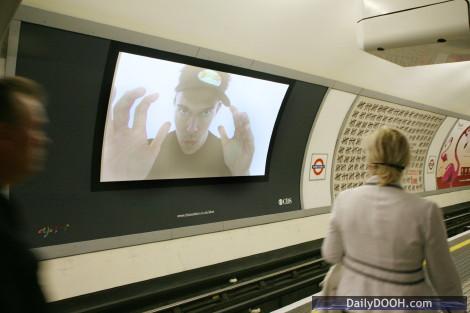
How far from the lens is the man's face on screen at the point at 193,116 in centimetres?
416

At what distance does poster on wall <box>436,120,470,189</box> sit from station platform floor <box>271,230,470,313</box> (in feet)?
13.0

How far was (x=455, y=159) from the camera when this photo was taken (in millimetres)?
10695

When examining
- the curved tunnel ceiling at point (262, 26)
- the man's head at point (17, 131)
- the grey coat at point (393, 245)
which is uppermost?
the curved tunnel ceiling at point (262, 26)

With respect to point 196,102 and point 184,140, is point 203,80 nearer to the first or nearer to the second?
point 196,102

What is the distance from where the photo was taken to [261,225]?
17.3 ft

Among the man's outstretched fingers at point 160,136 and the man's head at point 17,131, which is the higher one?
the man's outstretched fingers at point 160,136

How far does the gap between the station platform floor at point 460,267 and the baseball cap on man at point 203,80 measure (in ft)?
8.22

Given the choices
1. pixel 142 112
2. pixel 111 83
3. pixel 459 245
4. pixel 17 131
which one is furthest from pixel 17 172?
Result: pixel 459 245

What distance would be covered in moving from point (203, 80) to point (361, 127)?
369 centimetres

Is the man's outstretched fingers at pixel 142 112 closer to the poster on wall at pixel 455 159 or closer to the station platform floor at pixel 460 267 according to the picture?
the station platform floor at pixel 460 267

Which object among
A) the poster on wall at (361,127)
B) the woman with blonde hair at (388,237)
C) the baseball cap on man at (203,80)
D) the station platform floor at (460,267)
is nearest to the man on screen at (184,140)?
the baseball cap on man at (203,80)

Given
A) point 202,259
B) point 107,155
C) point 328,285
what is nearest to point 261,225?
point 202,259

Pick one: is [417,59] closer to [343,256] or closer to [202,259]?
[343,256]

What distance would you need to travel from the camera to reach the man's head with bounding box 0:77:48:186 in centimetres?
101
